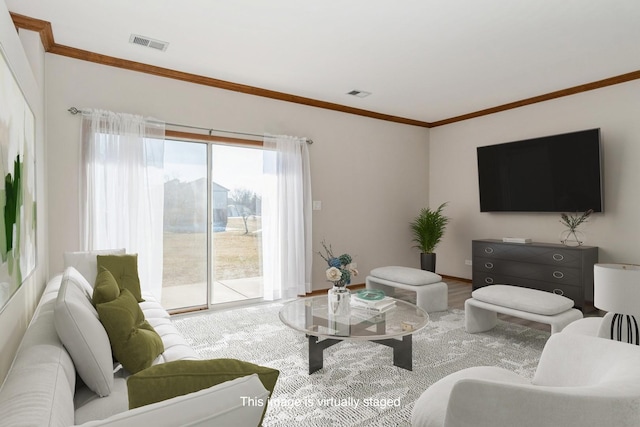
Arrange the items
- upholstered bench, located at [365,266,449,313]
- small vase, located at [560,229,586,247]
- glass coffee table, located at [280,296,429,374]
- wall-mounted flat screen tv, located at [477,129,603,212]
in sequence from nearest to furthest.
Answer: glass coffee table, located at [280,296,429,374] → upholstered bench, located at [365,266,449,313] → wall-mounted flat screen tv, located at [477,129,603,212] → small vase, located at [560,229,586,247]

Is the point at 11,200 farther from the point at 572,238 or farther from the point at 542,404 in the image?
the point at 572,238

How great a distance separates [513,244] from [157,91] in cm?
469

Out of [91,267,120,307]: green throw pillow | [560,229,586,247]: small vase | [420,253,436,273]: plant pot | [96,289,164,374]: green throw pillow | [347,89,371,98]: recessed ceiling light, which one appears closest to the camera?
[96,289,164,374]: green throw pillow

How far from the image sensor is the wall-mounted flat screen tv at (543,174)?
451 cm

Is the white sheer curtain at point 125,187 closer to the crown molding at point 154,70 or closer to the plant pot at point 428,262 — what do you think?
the crown molding at point 154,70

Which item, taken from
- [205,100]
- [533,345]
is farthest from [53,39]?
[533,345]

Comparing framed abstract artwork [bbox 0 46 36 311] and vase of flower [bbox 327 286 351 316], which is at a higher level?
framed abstract artwork [bbox 0 46 36 311]

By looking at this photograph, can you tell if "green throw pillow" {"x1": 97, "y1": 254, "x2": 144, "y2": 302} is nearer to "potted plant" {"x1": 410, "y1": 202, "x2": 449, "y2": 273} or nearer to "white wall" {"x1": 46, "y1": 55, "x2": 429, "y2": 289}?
"white wall" {"x1": 46, "y1": 55, "x2": 429, "y2": 289}

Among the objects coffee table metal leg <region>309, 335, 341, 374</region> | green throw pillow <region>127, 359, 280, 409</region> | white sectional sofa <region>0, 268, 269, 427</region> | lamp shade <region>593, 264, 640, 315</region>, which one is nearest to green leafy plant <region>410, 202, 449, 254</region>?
coffee table metal leg <region>309, 335, 341, 374</region>

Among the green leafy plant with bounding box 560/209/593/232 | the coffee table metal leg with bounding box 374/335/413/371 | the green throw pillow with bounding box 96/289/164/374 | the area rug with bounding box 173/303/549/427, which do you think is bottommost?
the area rug with bounding box 173/303/549/427

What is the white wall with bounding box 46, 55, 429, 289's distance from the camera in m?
3.66

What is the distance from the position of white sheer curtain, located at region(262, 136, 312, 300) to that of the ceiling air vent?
1.60m

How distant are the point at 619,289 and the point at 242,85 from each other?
413 cm

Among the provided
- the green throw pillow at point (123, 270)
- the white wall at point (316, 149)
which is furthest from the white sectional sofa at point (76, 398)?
the white wall at point (316, 149)
